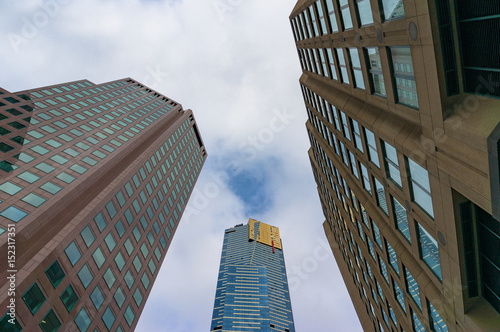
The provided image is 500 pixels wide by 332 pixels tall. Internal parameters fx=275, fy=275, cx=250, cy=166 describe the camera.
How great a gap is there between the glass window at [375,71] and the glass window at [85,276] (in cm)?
3137

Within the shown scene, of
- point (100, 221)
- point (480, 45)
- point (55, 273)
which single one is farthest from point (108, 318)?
point (480, 45)

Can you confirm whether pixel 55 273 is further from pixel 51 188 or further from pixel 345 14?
pixel 345 14

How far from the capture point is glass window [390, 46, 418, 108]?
41.1 ft

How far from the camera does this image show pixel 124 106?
6103 cm

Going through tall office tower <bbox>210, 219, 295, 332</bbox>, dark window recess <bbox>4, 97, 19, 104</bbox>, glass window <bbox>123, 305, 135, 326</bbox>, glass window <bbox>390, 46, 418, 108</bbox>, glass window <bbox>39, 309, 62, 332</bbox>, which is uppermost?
dark window recess <bbox>4, 97, 19, 104</bbox>

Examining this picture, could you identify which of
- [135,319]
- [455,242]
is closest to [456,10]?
[455,242]

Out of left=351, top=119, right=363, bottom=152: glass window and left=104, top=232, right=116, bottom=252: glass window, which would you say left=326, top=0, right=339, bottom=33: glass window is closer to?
left=351, top=119, right=363, bottom=152: glass window

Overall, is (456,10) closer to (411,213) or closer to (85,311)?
(411,213)

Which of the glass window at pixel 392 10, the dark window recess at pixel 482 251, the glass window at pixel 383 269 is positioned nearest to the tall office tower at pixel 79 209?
the dark window recess at pixel 482 251

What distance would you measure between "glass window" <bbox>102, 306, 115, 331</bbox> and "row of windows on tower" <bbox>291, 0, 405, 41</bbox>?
120 feet

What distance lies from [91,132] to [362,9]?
1705 inches

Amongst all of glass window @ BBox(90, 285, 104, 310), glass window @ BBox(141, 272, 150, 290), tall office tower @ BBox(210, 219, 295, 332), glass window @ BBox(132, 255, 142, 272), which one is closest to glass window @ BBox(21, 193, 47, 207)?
glass window @ BBox(90, 285, 104, 310)

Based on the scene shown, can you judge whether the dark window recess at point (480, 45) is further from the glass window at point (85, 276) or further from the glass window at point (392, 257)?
the glass window at point (85, 276)

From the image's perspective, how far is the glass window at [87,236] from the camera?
96.7 feet
